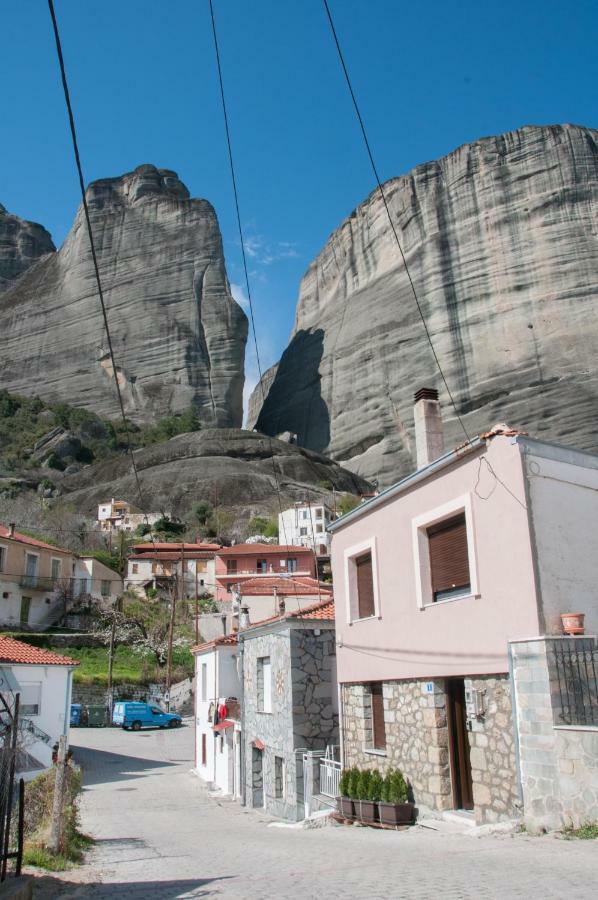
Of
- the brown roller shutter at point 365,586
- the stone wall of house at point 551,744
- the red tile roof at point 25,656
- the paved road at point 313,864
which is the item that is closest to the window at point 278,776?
the paved road at point 313,864

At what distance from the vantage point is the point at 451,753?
1091cm

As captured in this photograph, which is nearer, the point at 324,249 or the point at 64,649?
the point at 64,649

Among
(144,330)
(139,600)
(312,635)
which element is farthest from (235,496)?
(312,635)

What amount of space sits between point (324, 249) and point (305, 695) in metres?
107

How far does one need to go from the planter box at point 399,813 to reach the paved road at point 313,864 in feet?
1.27

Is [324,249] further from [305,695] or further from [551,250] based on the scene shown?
[305,695]

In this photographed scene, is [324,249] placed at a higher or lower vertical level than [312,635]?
higher

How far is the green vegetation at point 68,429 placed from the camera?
95812 millimetres

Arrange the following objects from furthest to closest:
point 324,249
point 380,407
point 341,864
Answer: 1. point 324,249
2. point 380,407
3. point 341,864

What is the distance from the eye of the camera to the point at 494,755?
31.9ft

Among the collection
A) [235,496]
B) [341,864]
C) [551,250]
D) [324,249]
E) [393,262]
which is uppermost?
[324,249]

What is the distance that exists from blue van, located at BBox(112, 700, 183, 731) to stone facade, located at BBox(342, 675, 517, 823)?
23.8 metres

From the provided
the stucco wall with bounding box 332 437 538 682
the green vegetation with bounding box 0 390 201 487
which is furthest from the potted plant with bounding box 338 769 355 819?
the green vegetation with bounding box 0 390 201 487

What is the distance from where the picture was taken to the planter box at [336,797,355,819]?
12.4 m
